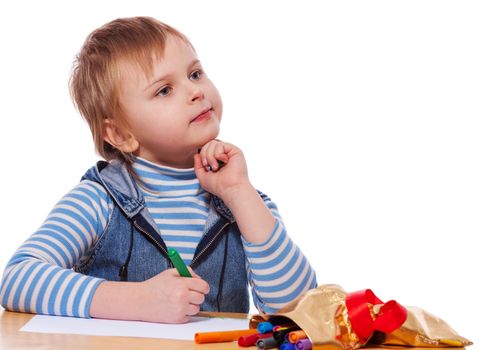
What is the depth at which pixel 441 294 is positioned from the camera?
7.84ft

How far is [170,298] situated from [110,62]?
1.59ft

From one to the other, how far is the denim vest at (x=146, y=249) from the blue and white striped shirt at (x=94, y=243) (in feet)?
0.06

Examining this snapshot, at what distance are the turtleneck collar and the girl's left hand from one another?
75 mm

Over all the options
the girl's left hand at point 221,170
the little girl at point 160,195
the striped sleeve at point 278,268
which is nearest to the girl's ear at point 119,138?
the little girl at point 160,195

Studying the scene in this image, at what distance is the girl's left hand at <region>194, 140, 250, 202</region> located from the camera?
128cm

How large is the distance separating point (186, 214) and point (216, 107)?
177mm

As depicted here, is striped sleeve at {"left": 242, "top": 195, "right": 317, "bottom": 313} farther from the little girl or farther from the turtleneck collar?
the turtleneck collar

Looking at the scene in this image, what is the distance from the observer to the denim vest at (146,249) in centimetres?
134

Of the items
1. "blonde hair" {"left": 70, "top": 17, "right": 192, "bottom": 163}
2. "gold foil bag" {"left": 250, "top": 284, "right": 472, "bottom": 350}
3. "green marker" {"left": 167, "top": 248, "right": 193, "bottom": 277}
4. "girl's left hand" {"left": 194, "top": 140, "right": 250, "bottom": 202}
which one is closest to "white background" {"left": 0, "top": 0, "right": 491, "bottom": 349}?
"blonde hair" {"left": 70, "top": 17, "right": 192, "bottom": 163}

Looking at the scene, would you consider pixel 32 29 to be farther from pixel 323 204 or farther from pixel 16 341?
pixel 16 341

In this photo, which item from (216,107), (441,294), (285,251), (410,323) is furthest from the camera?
(441,294)

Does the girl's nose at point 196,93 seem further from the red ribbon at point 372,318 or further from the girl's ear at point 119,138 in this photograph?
the red ribbon at point 372,318

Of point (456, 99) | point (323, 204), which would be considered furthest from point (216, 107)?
point (456, 99)

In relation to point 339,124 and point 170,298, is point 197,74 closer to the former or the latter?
point 170,298
